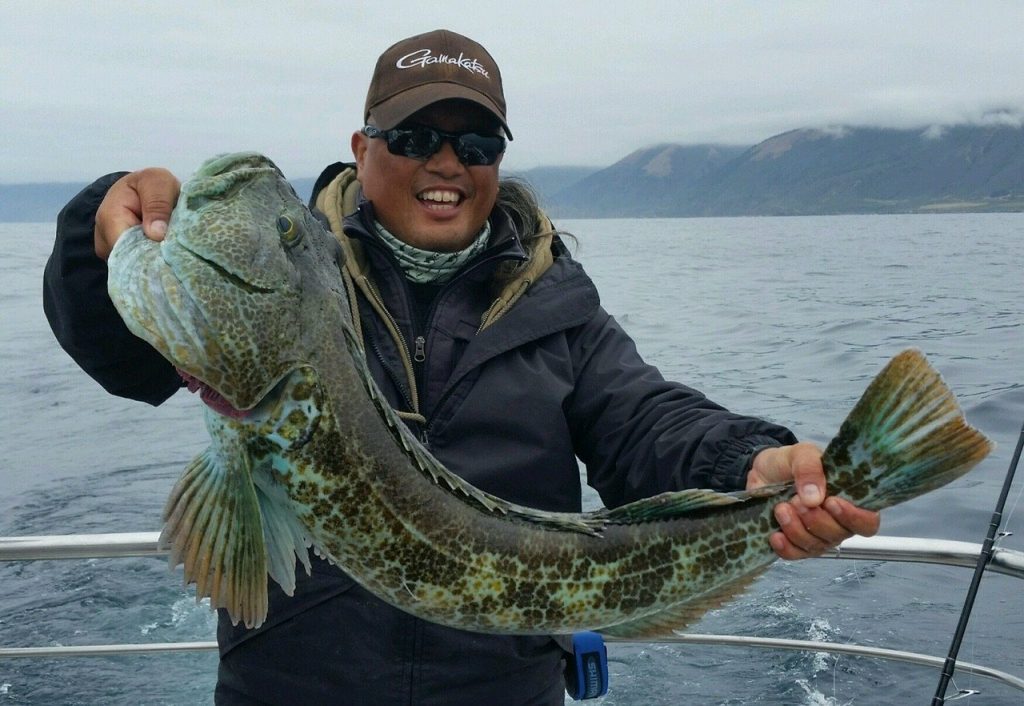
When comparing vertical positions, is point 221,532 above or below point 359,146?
below

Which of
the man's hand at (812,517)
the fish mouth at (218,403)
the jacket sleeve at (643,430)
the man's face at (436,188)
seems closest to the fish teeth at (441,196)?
the man's face at (436,188)

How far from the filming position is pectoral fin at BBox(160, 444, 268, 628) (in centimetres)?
235

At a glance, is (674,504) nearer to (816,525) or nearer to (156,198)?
(816,525)

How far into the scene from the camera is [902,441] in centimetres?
248

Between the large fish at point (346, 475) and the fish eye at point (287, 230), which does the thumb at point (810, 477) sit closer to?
the large fish at point (346, 475)

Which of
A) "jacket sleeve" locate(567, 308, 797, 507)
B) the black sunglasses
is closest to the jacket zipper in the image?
the black sunglasses

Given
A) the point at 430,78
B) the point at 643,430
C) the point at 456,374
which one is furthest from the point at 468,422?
the point at 430,78

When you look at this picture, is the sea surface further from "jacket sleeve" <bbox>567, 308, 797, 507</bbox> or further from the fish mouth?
the fish mouth

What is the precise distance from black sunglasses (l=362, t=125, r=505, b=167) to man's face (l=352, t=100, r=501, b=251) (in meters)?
0.02

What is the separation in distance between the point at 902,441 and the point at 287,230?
1.76 metres

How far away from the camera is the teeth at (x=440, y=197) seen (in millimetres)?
3289

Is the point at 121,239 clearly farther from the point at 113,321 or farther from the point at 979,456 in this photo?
the point at 979,456

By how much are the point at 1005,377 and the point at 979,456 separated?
16018 mm

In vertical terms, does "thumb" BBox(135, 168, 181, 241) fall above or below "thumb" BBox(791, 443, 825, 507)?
above
